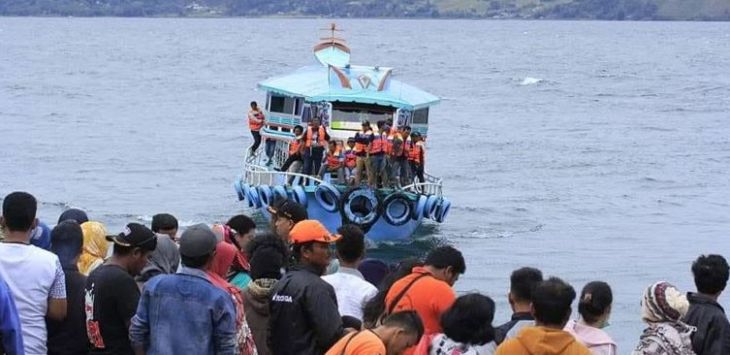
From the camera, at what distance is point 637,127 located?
7088cm

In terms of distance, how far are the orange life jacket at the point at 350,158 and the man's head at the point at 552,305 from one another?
2219 cm

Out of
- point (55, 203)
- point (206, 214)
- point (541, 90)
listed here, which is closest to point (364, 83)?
point (206, 214)

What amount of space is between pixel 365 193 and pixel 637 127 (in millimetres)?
42746

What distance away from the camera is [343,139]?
3127 cm

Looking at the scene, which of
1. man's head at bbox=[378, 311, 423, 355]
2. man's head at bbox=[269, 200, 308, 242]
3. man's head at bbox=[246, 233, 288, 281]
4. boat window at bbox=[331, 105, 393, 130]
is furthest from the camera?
boat window at bbox=[331, 105, 393, 130]

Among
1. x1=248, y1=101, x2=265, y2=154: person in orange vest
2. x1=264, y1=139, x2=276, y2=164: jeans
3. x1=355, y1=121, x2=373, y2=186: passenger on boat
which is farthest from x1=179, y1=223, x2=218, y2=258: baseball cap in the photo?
x1=248, y1=101, x2=265, y2=154: person in orange vest

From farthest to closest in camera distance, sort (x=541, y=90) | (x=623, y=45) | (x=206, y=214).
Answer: (x=623, y=45), (x=541, y=90), (x=206, y=214)

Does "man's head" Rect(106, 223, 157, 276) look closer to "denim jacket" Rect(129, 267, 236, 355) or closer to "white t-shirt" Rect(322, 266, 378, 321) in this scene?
"denim jacket" Rect(129, 267, 236, 355)

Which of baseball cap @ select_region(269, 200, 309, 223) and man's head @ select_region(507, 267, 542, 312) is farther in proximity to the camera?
baseball cap @ select_region(269, 200, 309, 223)

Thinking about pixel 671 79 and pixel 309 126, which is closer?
pixel 309 126

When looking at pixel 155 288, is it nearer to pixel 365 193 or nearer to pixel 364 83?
pixel 365 193

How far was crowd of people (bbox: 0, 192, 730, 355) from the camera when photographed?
8172 mm

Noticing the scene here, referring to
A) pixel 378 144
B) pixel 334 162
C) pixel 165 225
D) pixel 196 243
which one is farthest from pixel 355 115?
pixel 196 243

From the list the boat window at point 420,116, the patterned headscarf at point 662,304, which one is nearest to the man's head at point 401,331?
the patterned headscarf at point 662,304
